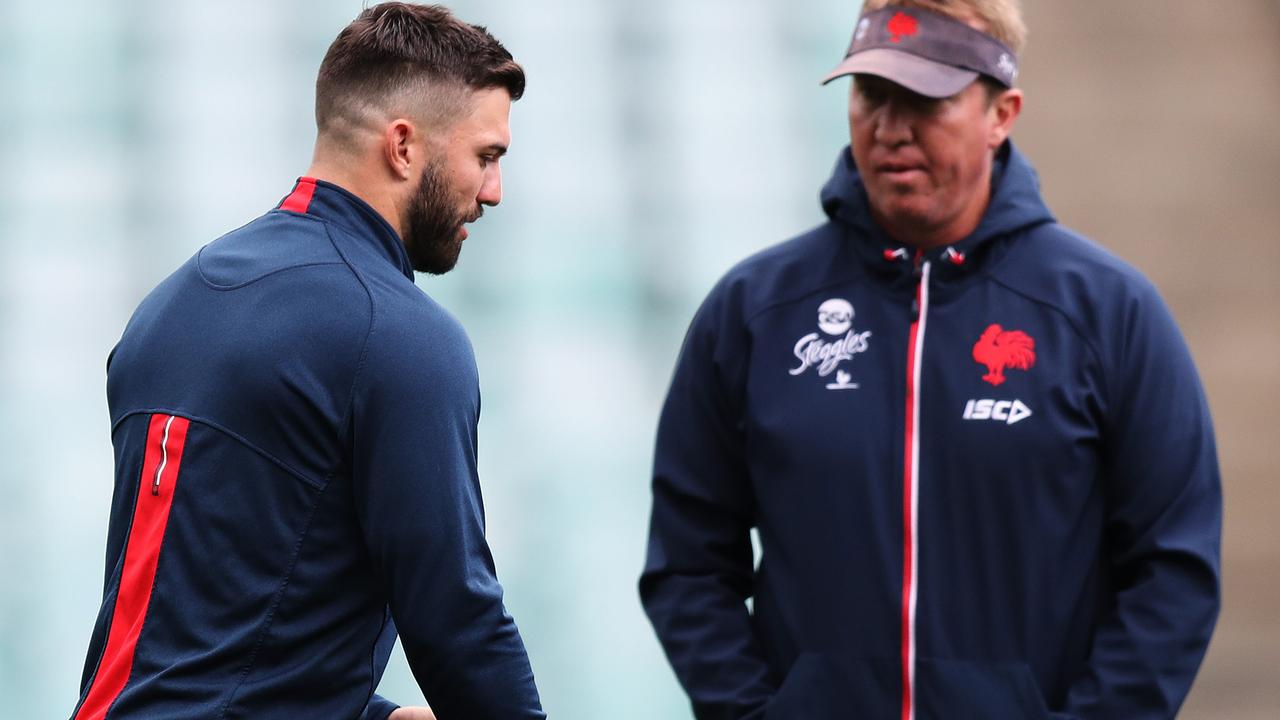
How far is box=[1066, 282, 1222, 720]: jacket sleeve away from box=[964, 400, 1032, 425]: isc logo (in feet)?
0.42

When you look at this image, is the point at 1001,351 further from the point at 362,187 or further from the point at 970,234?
the point at 362,187

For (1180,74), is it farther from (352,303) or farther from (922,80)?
(352,303)

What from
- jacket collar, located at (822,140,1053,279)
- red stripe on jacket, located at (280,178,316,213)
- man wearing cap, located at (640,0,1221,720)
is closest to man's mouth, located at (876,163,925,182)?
man wearing cap, located at (640,0,1221,720)

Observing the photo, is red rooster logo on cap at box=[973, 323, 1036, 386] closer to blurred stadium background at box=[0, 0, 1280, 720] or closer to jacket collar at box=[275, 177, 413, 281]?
jacket collar at box=[275, 177, 413, 281]

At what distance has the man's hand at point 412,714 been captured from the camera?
2658mm

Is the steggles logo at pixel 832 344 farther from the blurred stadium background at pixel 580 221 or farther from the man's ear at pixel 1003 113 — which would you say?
the blurred stadium background at pixel 580 221

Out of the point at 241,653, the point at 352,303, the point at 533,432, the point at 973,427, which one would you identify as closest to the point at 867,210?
the point at 973,427

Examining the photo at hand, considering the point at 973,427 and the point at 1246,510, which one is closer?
the point at 973,427

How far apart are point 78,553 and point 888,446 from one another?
456 centimetres

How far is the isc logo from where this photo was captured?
243 cm

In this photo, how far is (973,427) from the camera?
2.44 m

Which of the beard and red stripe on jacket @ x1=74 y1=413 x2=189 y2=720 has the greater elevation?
the beard

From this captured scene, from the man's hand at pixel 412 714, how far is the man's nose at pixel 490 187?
81 centimetres

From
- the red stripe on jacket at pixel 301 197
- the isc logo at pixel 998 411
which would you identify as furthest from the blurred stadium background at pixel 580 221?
the isc logo at pixel 998 411
